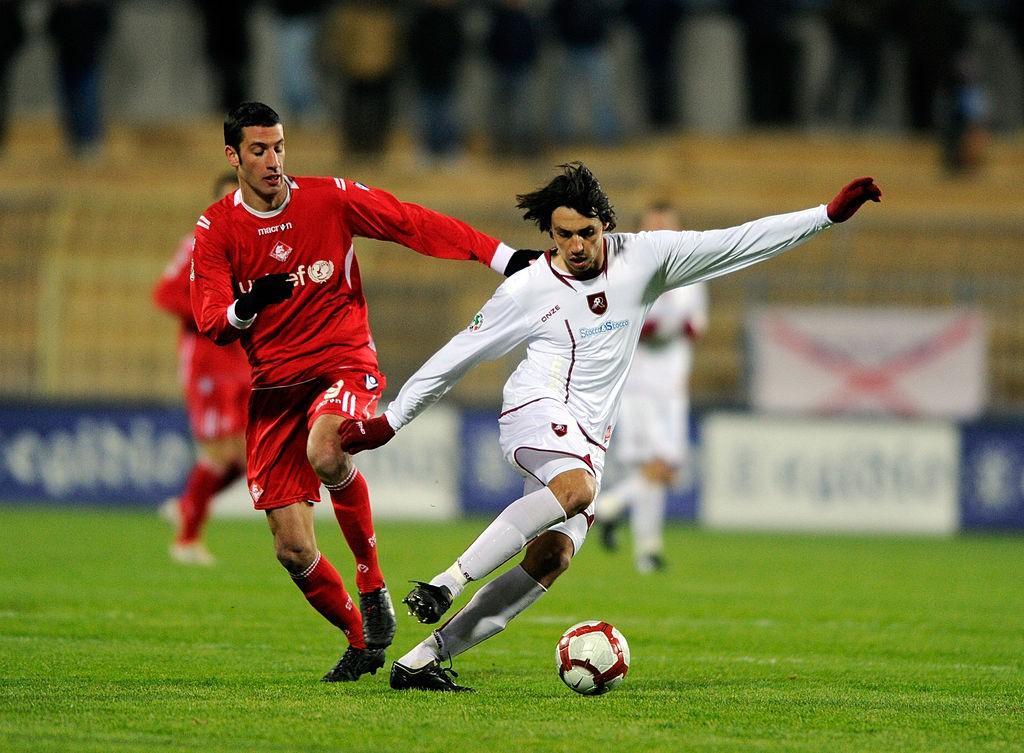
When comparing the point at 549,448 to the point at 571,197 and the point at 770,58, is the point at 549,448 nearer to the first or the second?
the point at 571,197

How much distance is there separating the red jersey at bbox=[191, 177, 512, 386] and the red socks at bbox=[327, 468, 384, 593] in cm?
49

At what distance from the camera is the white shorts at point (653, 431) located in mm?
12945

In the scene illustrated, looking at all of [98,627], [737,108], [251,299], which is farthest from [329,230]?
[737,108]

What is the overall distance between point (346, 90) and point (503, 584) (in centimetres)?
1501

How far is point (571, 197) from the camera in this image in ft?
22.5

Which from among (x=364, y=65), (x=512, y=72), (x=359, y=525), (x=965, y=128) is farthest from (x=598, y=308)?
(x=965, y=128)

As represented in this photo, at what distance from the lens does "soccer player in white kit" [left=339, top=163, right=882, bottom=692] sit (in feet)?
22.3

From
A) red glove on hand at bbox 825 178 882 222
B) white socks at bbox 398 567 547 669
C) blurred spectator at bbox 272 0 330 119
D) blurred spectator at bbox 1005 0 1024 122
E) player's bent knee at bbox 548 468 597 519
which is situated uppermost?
blurred spectator at bbox 1005 0 1024 122

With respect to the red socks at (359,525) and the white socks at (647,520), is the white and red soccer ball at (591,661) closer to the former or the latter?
the red socks at (359,525)

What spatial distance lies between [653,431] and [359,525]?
19.3 feet

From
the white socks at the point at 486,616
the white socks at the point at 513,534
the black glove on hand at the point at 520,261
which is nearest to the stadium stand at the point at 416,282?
the black glove on hand at the point at 520,261

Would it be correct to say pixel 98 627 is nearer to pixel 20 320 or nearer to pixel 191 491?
pixel 191 491

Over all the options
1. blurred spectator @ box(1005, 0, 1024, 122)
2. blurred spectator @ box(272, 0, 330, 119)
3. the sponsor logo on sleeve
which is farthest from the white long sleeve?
blurred spectator @ box(1005, 0, 1024, 122)

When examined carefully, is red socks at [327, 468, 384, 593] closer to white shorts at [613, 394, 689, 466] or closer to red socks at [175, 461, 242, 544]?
red socks at [175, 461, 242, 544]
